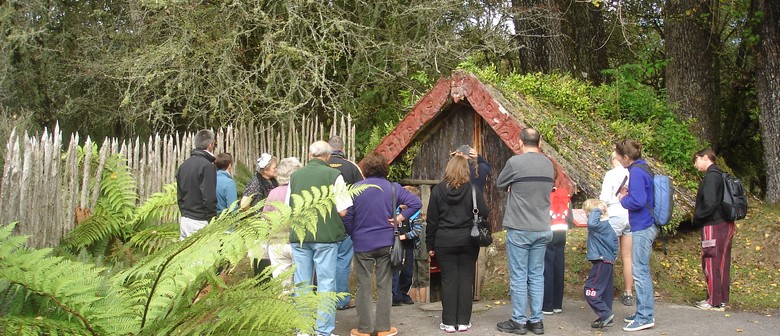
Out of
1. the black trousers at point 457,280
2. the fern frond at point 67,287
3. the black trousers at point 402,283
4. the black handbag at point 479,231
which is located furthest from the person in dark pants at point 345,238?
the fern frond at point 67,287

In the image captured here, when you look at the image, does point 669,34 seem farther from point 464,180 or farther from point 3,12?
point 3,12

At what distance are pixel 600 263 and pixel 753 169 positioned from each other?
12.1 m

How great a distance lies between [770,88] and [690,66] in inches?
69.2

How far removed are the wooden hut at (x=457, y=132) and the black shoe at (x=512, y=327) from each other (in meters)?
1.98

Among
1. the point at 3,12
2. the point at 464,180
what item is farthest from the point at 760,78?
the point at 3,12

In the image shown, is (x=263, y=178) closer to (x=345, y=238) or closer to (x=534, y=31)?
(x=345, y=238)

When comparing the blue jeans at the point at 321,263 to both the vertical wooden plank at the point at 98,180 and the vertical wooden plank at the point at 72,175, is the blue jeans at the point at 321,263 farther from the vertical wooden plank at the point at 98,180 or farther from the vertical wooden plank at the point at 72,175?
the vertical wooden plank at the point at 98,180

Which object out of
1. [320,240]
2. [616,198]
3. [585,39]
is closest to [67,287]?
[320,240]

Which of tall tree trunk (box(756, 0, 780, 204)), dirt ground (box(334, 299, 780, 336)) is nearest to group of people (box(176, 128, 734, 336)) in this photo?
dirt ground (box(334, 299, 780, 336))

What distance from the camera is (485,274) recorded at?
9.59 meters

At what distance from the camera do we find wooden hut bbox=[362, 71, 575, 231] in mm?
9133

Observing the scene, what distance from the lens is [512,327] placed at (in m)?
7.37

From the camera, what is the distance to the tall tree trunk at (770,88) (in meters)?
12.2

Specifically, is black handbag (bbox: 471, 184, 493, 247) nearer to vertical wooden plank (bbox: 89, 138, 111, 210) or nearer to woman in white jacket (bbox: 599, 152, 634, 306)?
woman in white jacket (bbox: 599, 152, 634, 306)
